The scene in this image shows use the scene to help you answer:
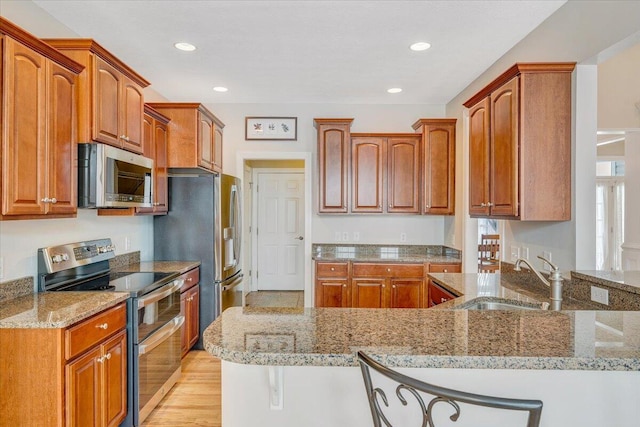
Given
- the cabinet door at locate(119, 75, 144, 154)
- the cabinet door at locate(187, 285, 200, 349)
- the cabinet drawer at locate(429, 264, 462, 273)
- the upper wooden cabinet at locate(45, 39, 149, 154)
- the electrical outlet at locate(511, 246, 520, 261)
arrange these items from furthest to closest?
the cabinet drawer at locate(429, 264, 462, 273), the cabinet door at locate(187, 285, 200, 349), the electrical outlet at locate(511, 246, 520, 261), the cabinet door at locate(119, 75, 144, 154), the upper wooden cabinet at locate(45, 39, 149, 154)

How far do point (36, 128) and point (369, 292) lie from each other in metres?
Answer: 3.26

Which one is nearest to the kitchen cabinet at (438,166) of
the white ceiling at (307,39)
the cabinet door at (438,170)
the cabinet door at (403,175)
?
the cabinet door at (438,170)

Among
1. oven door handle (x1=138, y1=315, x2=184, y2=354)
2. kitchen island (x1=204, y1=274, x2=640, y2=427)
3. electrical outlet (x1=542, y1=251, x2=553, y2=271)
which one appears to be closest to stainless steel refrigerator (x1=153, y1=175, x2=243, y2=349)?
oven door handle (x1=138, y1=315, x2=184, y2=354)

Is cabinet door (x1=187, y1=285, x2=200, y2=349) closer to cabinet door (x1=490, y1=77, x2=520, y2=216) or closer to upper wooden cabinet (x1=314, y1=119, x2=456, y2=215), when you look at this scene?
upper wooden cabinet (x1=314, y1=119, x2=456, y2=215)

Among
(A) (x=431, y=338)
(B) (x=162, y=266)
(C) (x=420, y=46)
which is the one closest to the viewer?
(A) (x=431, y=338)

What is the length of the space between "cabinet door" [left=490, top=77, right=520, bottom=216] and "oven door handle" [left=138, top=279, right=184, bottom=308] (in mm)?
2368

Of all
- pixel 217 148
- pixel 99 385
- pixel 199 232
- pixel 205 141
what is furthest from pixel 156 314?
pixel 217 148

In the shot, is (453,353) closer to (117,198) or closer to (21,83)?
(21,83)

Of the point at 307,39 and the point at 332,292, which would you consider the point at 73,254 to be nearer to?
the point at 307,39

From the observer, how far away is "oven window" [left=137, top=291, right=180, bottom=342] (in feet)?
8.03

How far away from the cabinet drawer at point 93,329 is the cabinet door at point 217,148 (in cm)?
231

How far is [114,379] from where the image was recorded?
86.7 inches

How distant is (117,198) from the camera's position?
8.50 feet

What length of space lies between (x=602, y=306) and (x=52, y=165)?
2.96m
